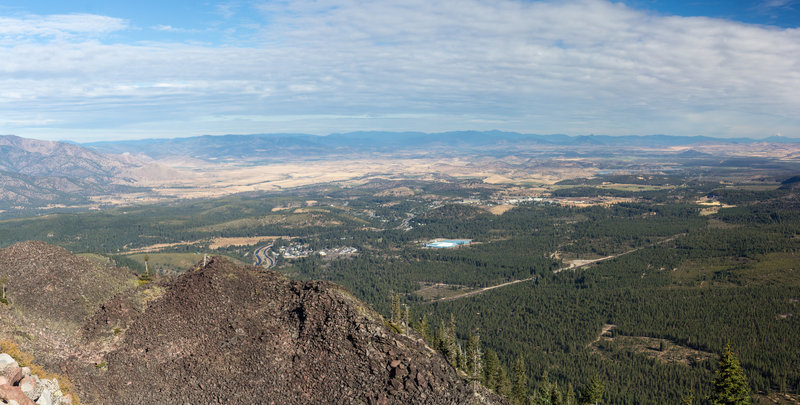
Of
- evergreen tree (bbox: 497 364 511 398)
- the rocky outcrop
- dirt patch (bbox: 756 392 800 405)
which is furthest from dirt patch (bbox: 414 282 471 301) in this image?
the rocky outcrop

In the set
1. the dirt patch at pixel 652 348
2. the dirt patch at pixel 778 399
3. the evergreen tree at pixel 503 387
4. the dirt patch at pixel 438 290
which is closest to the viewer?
the evergreen tree at pixel 503 387

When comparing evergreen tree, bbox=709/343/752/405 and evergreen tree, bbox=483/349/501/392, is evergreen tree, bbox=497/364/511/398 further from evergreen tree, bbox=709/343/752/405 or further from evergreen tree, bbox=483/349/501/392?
evergreen tree, bbox=709/343/752/405

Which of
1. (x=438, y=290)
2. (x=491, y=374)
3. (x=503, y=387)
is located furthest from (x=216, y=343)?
(x=438, y=290)

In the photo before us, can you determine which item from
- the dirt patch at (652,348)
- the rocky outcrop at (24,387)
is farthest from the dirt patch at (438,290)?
the rocky outcrop at (24,387)

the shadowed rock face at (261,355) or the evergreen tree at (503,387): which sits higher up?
the shadowed rock face at (261,355)

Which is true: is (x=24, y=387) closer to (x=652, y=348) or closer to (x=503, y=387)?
(x=503, y=387)

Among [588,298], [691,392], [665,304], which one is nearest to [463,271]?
[588,298]

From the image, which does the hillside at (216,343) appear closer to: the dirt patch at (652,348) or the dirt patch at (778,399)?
the dirt patch at (778,399)
